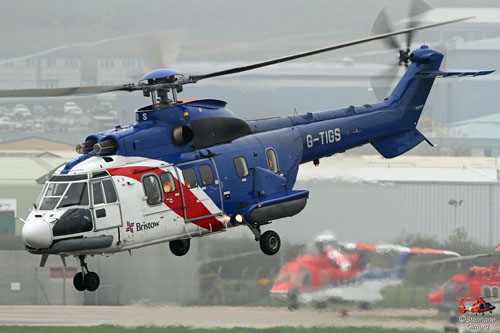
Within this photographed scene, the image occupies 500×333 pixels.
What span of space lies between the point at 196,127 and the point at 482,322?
22.9 metres

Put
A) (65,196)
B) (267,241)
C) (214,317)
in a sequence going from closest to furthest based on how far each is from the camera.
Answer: (65,196)
(267,241)
(214,317)

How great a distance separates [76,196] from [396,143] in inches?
293

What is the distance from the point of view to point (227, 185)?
59.0 ft

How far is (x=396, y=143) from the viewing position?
70.3 feet

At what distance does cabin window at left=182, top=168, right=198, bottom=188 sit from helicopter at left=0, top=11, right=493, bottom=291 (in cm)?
2

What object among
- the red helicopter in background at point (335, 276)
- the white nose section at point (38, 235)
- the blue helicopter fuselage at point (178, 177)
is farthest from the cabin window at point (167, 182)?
the red helicopter in background at point (335, 276)

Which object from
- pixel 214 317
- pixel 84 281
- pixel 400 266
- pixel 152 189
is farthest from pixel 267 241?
pixel 214 317

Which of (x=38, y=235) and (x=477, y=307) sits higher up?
(x=38, y=235)

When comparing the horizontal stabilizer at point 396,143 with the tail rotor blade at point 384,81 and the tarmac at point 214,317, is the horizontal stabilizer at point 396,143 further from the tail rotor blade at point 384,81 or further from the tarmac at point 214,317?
the tarmac at point 214,317

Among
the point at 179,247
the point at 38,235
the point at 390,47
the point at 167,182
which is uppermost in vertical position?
the point at 390,47

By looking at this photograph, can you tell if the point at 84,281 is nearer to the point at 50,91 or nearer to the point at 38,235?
the point at 38,235

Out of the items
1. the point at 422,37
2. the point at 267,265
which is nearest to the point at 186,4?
the point at 422,37

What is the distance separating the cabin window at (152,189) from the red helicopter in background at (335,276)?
1768cm

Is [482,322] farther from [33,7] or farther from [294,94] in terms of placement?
[33,7]
